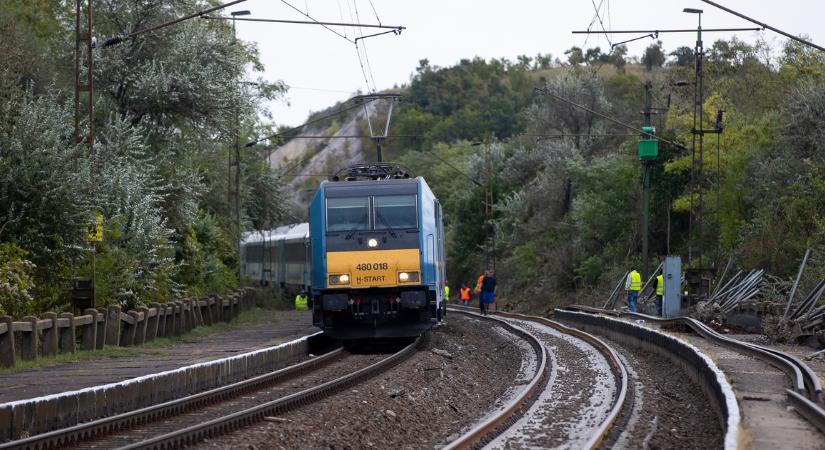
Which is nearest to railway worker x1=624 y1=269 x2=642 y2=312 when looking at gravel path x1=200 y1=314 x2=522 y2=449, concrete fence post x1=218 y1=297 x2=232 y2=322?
gravel path x1=200 y1=314 x2=522 y2=449

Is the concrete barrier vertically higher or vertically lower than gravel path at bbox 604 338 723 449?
higher

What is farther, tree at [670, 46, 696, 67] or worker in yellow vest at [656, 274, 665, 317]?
tree at [670, 46, 696, 67]

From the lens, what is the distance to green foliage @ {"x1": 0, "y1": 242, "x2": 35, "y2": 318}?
19752 millimetres

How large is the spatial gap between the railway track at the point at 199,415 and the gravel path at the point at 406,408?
20 centimetres

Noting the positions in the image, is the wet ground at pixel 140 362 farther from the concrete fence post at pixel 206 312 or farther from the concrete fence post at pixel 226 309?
the concrete fence post at pixel 226 309

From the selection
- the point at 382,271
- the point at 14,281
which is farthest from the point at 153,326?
the point at 382,271

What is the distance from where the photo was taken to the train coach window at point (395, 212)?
2203 centimetres

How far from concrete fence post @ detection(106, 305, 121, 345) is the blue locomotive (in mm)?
3977

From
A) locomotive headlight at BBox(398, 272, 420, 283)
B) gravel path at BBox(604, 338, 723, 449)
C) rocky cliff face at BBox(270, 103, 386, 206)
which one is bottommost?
gravel path at BBox(604, 338, 723, 449)

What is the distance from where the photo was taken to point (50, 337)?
1955cm

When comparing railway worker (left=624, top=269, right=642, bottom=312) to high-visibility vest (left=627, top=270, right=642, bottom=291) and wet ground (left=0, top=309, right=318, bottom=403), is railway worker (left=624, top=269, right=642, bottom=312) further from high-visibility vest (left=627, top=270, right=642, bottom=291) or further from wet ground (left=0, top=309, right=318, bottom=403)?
wet ground (left=0, top=309, right=318, bottom=403)

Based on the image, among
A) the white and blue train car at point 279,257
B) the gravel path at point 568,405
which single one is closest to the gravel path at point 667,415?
the gravel path at point 568,405

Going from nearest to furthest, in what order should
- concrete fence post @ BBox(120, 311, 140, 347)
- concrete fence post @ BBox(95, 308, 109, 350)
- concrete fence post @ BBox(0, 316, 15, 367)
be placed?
concrete fence post @ BBox(0, 316, 15, 367) < concrete fence post @ BBox(95, 308, 109, 350) < concrete fence post @ BBox(120, 311, 140, 347)

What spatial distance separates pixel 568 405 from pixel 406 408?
2352 mm
